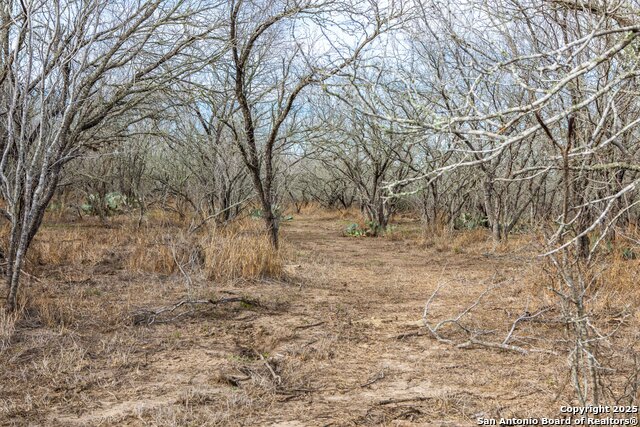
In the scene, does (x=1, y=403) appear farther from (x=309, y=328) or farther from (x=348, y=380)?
(x=309, y=328)

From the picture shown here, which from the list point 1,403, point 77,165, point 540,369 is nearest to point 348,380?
point 540,369

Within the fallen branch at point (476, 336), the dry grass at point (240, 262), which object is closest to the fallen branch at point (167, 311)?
the dry grass at point (240, 262)

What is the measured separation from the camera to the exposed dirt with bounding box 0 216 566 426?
9.74 ft

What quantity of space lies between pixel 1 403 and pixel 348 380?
1844mm

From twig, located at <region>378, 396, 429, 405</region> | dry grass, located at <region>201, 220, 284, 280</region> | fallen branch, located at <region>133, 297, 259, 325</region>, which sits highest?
dry grass, located at <region>201, 220, 284, 280</region>

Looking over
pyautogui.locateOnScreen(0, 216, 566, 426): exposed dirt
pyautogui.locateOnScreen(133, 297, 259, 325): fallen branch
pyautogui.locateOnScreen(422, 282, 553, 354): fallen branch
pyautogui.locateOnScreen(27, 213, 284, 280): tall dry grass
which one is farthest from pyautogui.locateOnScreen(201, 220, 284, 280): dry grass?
pyautogui.locateOnScreen(422, 282, 553, 354): fallen branch

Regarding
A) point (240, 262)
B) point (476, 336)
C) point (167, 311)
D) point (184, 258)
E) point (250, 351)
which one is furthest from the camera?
point (184, 258)

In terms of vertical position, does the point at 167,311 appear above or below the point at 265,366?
above

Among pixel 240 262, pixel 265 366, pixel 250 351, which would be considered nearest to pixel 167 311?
pixel 250 351

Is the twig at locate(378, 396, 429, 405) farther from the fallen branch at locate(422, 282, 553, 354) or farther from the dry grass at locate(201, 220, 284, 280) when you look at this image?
the dry grass at locate(201, 220, 284, 280)

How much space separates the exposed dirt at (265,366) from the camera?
9.74 ft

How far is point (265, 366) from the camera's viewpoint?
12.2 feet

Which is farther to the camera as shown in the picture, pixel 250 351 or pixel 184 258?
pixel 184 258

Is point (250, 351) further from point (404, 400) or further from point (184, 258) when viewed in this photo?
point (184, 258)
